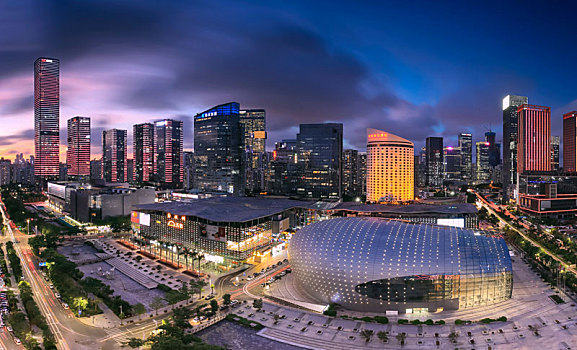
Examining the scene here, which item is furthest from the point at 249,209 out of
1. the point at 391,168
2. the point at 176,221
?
the point at 391,168

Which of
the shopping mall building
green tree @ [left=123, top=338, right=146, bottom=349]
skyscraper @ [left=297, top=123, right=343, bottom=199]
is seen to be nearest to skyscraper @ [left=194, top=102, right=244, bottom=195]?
skyscraper @ [left=297, top=123, right=343, bottom=199]

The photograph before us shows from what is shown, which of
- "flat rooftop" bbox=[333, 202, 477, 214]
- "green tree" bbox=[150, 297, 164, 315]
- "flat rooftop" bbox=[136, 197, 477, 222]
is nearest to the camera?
"green tree" bbox=[150, 297, 164, 315]

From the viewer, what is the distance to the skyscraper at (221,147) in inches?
7407

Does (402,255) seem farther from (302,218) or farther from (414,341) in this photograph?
→ (302,218)

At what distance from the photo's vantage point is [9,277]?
7875 centimetres

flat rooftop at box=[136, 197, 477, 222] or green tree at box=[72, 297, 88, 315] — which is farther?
flat rooftop at box=[136, 197, 477, 222]

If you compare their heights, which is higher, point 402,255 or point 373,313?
point 402,255

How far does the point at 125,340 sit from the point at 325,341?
2980cm

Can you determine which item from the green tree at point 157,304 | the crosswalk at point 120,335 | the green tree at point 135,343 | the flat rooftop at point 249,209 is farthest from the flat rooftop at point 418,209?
the green tree at point 135,343

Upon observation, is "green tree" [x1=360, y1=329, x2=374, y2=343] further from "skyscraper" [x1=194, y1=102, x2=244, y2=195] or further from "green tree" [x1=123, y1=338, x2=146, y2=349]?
"skyscraper" [x1=194, y1=102, x2=244, y2=195]

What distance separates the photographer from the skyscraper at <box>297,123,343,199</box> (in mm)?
185375

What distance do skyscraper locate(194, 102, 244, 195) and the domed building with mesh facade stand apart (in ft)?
414

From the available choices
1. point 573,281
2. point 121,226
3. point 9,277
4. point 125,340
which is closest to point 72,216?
point 121,226

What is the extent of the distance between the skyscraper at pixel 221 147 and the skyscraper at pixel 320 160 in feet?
114
